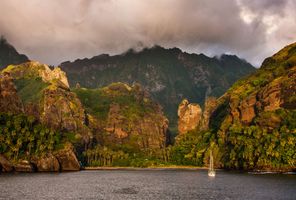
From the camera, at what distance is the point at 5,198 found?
12475cm

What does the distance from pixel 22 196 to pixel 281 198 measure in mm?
81384

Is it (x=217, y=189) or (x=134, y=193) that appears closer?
(x=134, y=193)

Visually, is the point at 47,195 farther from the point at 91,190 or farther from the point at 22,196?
the point at 91,190

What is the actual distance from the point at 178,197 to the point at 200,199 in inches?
356

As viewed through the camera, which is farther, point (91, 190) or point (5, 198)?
point (91, 190)

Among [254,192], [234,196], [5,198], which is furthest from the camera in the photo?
[254,192]

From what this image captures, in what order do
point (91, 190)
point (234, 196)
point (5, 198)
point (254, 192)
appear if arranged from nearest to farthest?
point (5, 198), point (234, 196), point (254, 192), point (91, 190)

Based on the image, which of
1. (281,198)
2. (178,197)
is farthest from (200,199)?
(281,198)

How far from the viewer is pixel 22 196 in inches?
5192

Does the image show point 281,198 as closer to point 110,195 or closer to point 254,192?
point 254,192

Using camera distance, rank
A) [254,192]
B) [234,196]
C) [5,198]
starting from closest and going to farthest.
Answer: [5,198] → [234,196] → [254,192]

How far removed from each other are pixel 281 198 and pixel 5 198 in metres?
84.3

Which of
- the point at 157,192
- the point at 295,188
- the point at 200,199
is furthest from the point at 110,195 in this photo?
the point at 295,188

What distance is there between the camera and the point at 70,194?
143250mm
